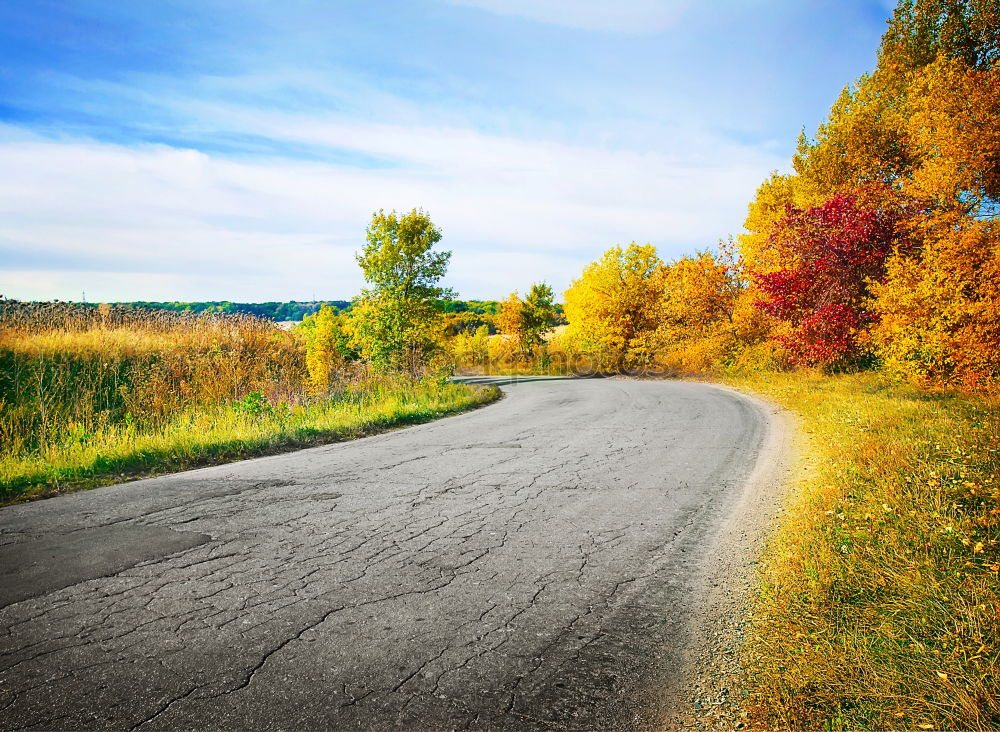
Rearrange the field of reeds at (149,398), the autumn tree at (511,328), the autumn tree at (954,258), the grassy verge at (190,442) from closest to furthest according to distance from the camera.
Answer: the grassy verge at (190,442) < the field of reeds at (149,398) < the autumn tree at (954,258) < the autumn tree at (511,328)

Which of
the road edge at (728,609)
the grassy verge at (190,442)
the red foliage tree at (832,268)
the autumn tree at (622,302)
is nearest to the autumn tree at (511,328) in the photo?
the autumn tree at (622,302)

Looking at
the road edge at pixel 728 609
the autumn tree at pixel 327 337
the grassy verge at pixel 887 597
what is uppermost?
the autumn tree at pixel 327 337

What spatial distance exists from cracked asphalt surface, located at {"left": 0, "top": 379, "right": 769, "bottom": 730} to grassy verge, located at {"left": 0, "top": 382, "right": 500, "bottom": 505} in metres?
0.71

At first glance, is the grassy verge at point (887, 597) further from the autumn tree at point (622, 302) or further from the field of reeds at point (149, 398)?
the autumn tree at point (622, 302)

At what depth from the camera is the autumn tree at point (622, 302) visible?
3216cm

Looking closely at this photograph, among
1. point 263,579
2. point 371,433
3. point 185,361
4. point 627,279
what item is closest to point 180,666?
point 263,579

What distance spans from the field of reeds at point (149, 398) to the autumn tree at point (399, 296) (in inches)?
166

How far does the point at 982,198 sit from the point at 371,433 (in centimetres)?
1248

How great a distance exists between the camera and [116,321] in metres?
11.8

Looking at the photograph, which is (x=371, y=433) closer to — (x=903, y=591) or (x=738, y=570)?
(x=738, y=570)

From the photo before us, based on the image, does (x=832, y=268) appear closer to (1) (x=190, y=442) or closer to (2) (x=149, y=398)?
(1) (x=190, y=442)

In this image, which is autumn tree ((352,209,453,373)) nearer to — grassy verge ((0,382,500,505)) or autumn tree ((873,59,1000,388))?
grassy verge ((0,382,500,505))

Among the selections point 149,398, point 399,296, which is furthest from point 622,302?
point 149,398

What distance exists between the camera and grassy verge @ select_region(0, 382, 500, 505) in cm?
626
